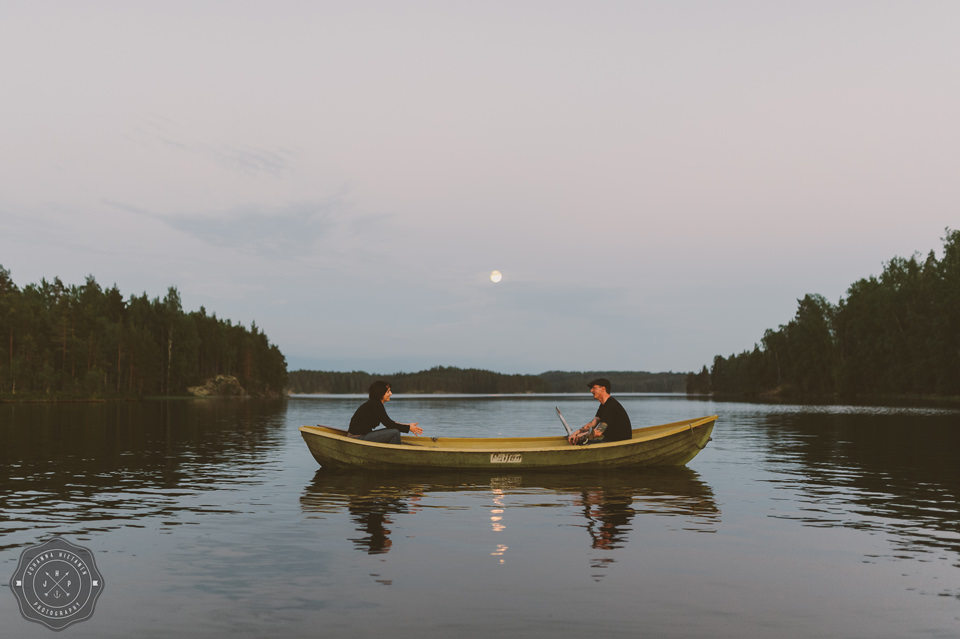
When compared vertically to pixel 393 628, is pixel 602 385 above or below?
above

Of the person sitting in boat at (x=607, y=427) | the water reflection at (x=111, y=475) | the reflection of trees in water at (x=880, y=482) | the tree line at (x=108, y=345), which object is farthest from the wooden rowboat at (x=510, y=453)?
the tree line at (x=108, y=345)

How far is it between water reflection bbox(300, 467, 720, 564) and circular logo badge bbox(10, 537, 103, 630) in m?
4.15

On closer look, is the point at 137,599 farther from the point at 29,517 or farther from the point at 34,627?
the point at 29,517

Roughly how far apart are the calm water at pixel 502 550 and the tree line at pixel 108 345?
96441 millimetres

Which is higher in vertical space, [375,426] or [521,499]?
[375,426]

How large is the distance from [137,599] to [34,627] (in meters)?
1.33

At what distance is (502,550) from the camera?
12.2 meters

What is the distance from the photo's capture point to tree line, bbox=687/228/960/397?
99.5m

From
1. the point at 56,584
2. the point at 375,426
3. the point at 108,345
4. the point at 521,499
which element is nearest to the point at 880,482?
the point at 521,499

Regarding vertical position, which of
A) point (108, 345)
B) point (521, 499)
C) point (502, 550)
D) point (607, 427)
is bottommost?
point (521, 499)

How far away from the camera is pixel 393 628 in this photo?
825cm

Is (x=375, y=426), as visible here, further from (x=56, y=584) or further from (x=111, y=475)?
(x=56, y=584)

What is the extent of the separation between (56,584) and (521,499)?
10496 mm

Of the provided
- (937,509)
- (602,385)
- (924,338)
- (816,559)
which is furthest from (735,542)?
(924,338)
